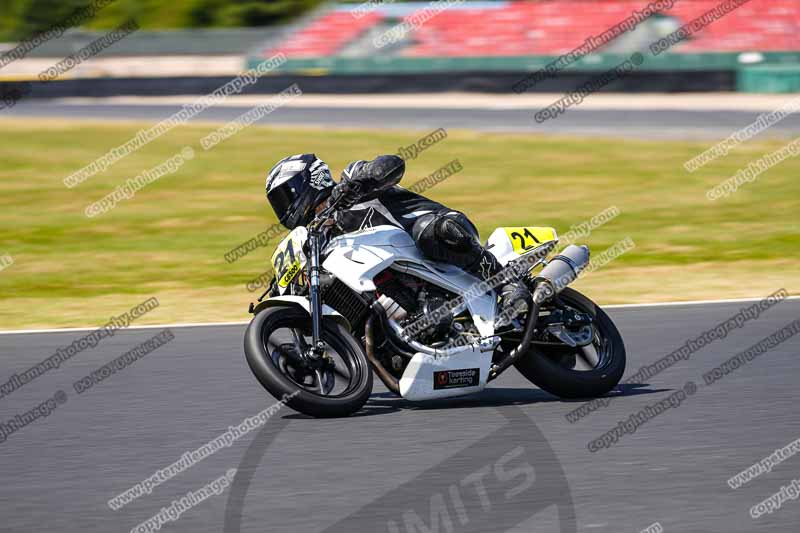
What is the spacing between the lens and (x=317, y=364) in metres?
6.89

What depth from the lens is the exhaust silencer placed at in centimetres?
734

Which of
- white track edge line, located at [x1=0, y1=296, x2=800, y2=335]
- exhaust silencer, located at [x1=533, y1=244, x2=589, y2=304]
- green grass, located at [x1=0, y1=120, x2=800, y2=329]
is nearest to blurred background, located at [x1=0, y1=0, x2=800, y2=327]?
green grass, located at [x1=0, y1=120, x2=800, y2=329]

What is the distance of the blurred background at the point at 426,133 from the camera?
13.7m

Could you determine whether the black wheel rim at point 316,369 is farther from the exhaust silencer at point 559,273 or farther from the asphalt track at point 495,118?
the asphalt track at point 495,118

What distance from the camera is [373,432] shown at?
22.0 feet

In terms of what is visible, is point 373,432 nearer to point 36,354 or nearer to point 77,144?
point 36,354

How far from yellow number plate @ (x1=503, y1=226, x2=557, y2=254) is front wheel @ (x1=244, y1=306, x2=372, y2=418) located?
1239mm

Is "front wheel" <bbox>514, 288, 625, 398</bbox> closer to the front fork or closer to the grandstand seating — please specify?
the front fork

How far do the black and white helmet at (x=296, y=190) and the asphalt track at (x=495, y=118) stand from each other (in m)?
18.2

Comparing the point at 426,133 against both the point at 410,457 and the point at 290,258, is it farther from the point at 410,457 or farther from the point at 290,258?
the point at 410,457

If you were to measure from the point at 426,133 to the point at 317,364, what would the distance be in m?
20.1

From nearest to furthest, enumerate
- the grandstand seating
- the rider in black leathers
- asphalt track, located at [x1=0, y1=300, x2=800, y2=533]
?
asphalt track, located at [x1=0, y1=300, x2=800, y2=533] < the rider in black leathers < the grandstand seating

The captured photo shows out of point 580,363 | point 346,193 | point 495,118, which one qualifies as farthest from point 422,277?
point 495,118

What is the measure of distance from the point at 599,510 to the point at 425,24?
130 ft
